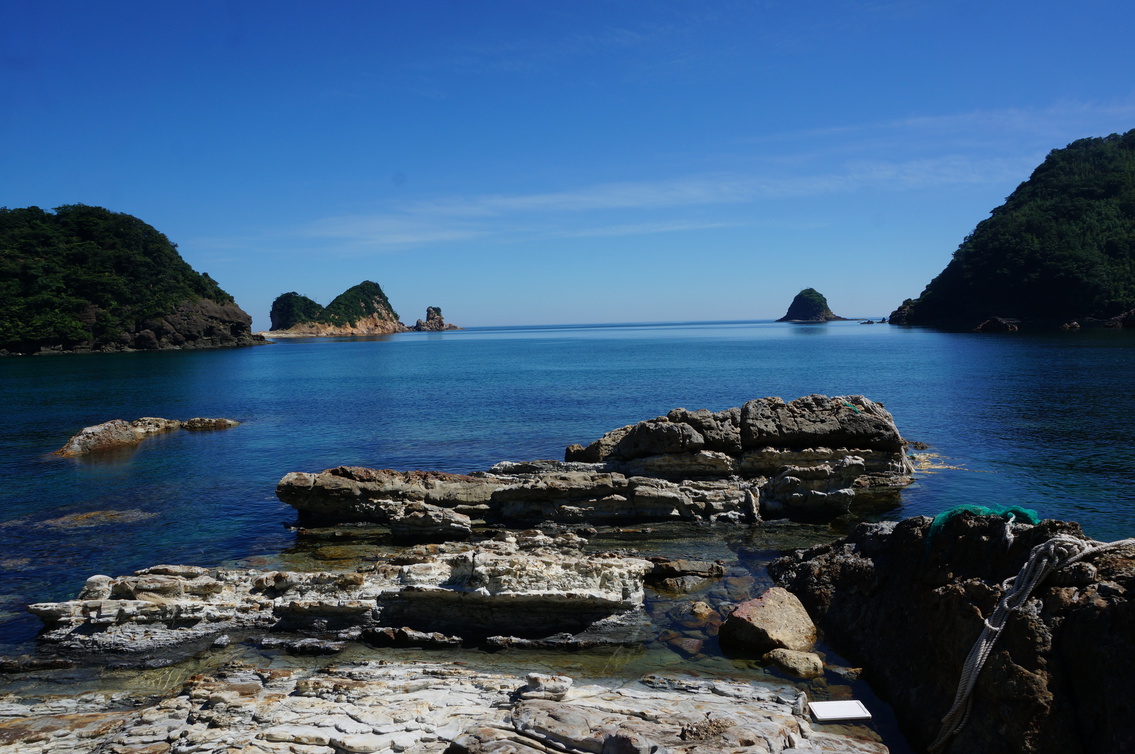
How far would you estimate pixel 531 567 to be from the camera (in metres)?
11.2

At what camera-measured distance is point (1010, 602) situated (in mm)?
7172

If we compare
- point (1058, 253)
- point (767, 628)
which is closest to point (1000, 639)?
point (767, 628)

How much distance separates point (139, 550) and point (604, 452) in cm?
1250

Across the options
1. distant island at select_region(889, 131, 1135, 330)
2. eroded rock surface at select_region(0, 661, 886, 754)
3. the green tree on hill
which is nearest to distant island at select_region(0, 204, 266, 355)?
the green tree on hill

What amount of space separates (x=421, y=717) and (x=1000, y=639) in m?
6.36

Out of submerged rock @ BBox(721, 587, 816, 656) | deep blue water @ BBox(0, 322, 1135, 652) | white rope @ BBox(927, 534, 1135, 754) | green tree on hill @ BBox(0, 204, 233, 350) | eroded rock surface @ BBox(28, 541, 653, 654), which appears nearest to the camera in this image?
white rope @ BBox(927, 534, 1135, 754)

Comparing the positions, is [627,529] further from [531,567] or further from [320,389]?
[320,389]

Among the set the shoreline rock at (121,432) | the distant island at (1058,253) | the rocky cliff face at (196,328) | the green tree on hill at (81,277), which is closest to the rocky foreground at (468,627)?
the shoreline rock at (121,432)

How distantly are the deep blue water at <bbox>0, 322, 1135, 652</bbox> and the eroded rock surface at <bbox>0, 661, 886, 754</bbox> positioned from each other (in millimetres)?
4842

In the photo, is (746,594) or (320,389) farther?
(320,389)

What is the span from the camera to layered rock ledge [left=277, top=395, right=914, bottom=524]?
55.3ft

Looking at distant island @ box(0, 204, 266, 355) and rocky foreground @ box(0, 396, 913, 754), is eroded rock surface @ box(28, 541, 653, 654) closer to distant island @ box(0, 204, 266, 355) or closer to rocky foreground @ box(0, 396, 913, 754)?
rocky foreground @ box(0, 396, 913, 754)

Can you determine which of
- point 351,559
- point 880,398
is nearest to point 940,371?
point 880,398

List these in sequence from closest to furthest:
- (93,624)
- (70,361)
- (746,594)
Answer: (93,624), (746,594), (70,361)
